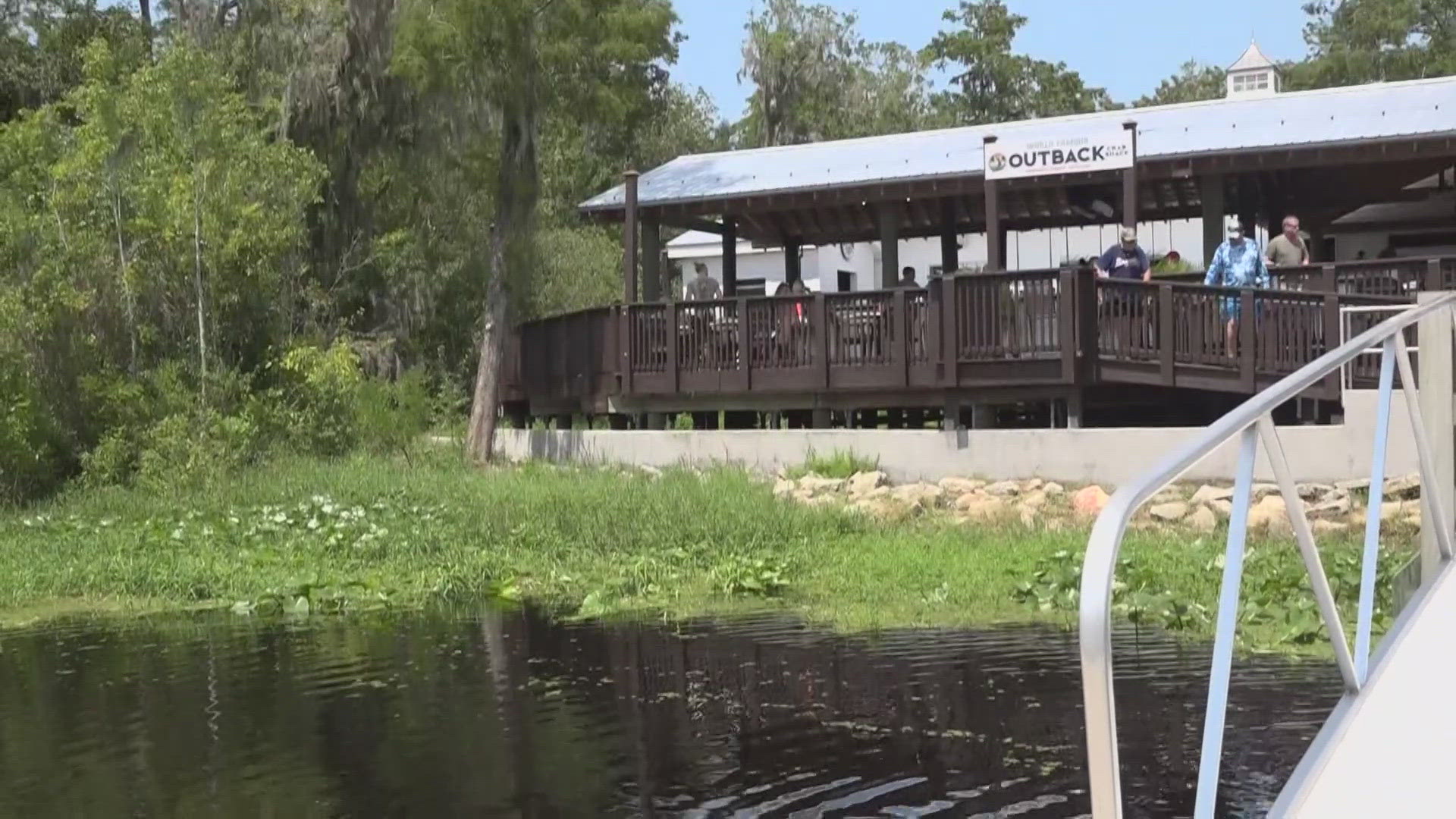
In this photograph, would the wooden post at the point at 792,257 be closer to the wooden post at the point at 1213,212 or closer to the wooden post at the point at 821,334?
the wooden post at the point at 821,334

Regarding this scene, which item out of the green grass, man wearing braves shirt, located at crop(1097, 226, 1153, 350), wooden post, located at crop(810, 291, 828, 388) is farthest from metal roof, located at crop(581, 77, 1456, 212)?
the green grass

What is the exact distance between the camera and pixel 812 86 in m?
50.8

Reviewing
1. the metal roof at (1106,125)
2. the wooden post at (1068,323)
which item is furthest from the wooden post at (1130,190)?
the wooden post at (1068,323)

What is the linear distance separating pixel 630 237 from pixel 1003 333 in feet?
17.6

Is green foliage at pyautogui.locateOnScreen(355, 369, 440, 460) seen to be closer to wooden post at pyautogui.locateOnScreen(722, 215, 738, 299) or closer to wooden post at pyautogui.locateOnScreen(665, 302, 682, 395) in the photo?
wooden post at pyautogui.locateOnScreen(665, 302, 682, 395)

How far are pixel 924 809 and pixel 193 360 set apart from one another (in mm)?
15448

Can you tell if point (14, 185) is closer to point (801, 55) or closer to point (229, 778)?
point (229, 778)

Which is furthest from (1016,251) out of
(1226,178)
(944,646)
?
(944,646)

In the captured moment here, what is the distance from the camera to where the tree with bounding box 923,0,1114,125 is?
5447cm

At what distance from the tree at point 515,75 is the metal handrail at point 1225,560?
14.7 metres

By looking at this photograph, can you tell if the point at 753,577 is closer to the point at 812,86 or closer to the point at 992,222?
the point at 992,222

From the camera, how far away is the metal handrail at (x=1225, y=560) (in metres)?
2.50

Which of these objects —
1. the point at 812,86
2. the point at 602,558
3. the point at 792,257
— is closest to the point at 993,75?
the point at 812,86

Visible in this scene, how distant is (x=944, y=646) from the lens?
9602mm
